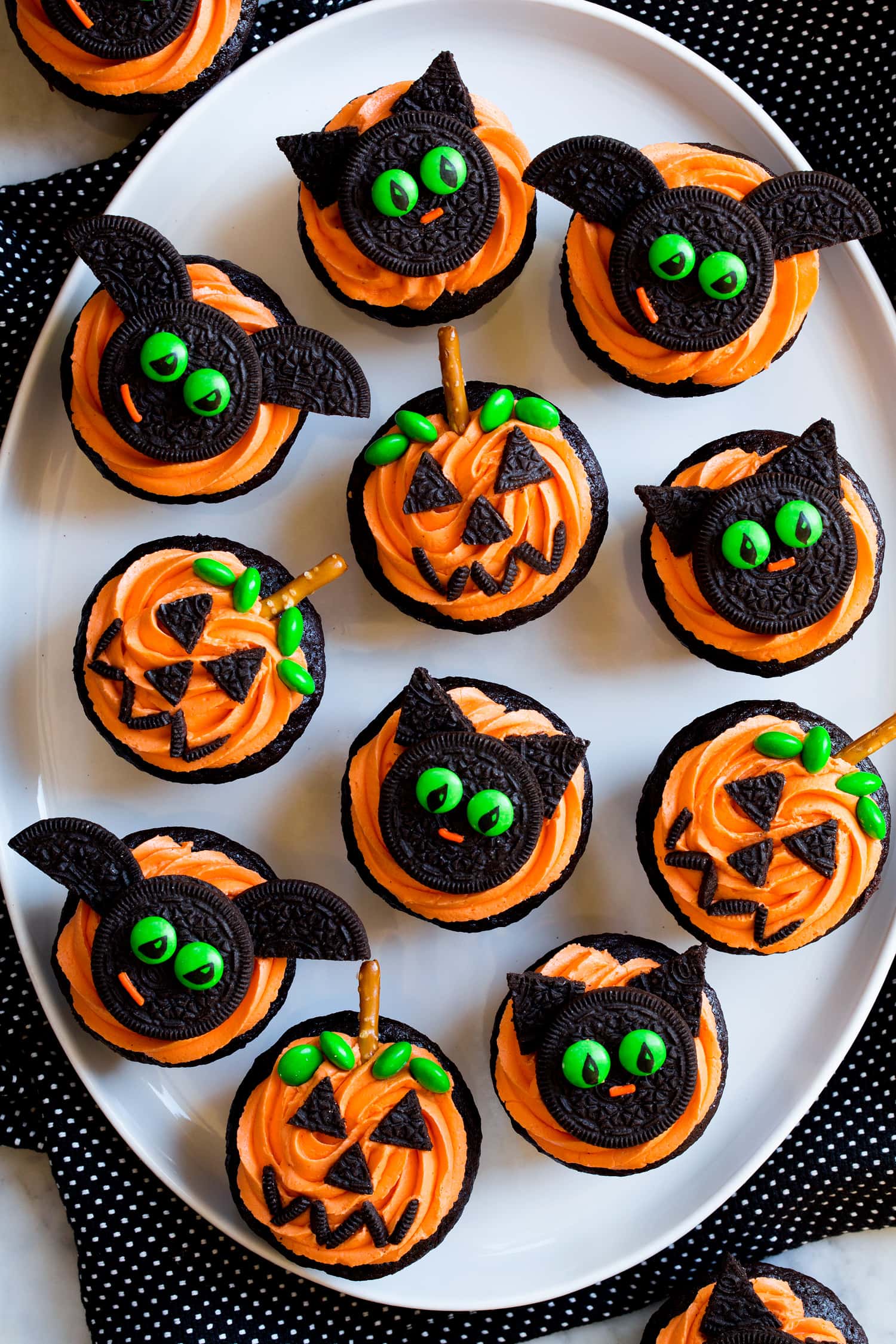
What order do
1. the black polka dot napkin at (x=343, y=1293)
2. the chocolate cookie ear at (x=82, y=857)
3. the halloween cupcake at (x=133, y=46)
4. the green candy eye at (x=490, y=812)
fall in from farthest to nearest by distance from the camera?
the black polka dot napkin at (x=343, y=1293) → the halloween cupcake at (x=133, y=46) → the chocolate cookie ear at (x=82, y=857) → the green candy eye at (x=490, y=812)

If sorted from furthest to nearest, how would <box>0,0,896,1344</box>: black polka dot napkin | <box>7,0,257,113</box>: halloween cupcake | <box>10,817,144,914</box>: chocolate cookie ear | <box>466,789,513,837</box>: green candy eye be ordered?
<box>0,0,896,1344</box>: black polka dot napkin
<box>7,0,257,113</box>: halloween cupcake
<box>10,817,144,914</box>: chocolate cookie ear
<box>466,789,513,837</box>: green candy eye

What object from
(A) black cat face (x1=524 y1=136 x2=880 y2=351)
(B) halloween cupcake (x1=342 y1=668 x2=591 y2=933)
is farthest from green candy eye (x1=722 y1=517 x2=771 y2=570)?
(B) halloween cupcake (x1=342 y1=668 x2=591 y2=933)

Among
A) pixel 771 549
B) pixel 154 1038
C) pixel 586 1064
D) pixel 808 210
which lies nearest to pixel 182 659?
pixel 154 1038

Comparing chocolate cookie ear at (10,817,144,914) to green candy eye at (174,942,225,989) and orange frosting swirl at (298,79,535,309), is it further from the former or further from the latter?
orange frosting swirl at (298,79,535,309)

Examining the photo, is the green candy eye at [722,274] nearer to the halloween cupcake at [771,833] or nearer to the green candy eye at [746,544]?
the green candy eye at [746,544]

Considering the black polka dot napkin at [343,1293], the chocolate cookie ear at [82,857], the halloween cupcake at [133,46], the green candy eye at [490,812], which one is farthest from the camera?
the black polka dot napkin at [343,1293]

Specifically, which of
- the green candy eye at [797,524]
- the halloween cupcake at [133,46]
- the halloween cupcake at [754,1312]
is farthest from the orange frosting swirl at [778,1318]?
the halloween cupcake at [133,46]
